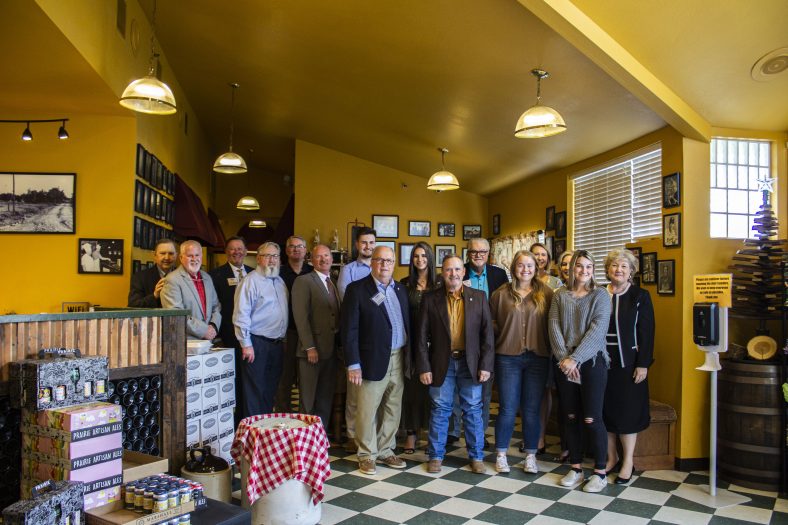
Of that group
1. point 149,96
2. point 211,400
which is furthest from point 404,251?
point 211,400

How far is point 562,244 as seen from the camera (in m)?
7.47

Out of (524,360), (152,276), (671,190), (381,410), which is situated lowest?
(381,410)

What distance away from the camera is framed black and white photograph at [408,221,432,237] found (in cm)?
1035

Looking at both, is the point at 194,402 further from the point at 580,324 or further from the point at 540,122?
the point at 540,122

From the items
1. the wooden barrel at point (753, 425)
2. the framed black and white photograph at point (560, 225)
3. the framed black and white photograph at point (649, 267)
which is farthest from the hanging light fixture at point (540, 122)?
the framed black and white photograph at point (560, 225)

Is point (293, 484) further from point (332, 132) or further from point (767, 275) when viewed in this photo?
point (332, 132)

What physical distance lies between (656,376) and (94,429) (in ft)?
14.1

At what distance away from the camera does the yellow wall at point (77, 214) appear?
555cm

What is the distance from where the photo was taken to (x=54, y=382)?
239 cm

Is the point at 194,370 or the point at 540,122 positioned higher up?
the point at 540,122

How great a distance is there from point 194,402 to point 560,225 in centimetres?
507

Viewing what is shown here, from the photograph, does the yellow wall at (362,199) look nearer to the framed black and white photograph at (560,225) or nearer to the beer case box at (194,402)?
the framed black and white photograph at (560,225)

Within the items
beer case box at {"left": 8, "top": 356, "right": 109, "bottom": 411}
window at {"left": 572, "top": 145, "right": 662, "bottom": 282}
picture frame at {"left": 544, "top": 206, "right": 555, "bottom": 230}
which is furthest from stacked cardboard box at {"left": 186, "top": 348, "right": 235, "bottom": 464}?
picture frame at {"left": 544, "top": 206, "right": 555, "bottom": 230}

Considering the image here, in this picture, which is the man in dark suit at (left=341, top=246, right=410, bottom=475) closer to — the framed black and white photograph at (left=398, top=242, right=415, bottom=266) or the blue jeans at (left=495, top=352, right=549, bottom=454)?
the blue jeans at (left=495, top=352, right=549, bottom=454)
